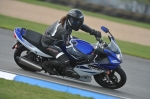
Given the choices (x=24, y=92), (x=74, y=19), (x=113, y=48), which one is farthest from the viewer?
(x=113, y=48)

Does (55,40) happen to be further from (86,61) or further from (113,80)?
(113,80)

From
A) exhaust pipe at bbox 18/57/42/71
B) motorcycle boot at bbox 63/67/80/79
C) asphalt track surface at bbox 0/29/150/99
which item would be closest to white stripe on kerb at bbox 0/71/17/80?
asphalt track surface at bbox 0/29/150/99

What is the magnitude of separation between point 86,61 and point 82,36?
8934 millimetres

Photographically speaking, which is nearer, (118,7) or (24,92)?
(24,92)

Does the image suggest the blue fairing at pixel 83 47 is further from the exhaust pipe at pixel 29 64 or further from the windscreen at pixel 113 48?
the exhaust pipe at pixel 29 64

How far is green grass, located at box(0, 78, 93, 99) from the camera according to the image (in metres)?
6.84

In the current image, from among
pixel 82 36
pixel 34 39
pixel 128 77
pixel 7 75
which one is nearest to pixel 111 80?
pixel 128 77

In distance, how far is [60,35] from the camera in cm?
911

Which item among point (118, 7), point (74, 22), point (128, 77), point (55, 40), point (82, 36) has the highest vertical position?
point (74, 22)

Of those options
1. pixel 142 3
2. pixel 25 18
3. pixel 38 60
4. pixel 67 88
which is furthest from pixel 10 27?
pixel 142 3

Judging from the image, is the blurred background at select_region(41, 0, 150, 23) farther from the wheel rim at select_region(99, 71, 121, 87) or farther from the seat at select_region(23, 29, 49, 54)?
the wheel rim at select_region(99, 71, 121, 87)

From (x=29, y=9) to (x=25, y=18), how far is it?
307 centimetres

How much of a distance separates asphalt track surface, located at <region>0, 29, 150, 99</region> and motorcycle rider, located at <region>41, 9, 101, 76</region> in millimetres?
361

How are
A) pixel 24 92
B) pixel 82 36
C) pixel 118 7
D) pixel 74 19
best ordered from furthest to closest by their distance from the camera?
pixel 118 7 < pixel 82 36 < pixel 74 19 < pixel 24 92
